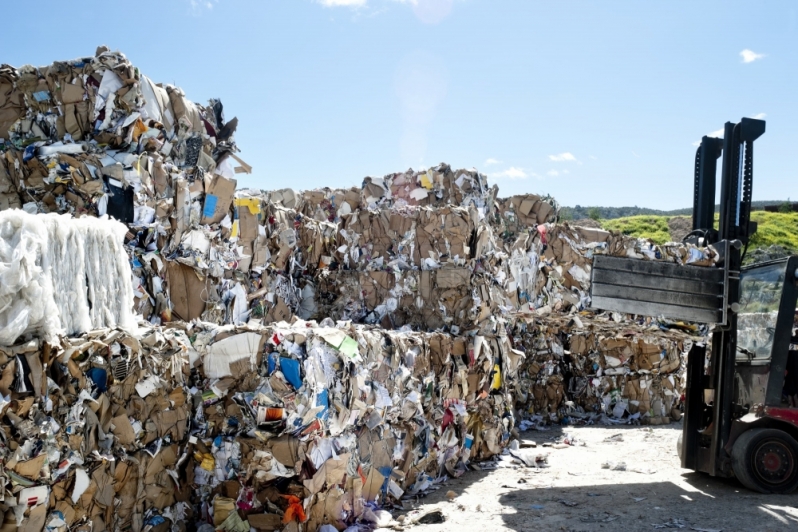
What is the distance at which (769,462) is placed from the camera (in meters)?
5.06

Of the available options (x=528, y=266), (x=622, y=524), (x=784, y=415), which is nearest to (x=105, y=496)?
(x=622, y=524)

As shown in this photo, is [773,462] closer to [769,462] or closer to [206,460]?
[769,462]

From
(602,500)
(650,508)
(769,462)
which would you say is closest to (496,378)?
(602,500)

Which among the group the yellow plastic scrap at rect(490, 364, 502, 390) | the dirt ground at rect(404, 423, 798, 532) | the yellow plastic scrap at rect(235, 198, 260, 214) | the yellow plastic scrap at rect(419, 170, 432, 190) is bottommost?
the dirt ground at rect(404, 423, 798, 532)

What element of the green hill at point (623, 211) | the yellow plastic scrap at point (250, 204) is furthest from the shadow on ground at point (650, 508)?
the green hill at point (623, 211)

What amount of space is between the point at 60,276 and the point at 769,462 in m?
5.25

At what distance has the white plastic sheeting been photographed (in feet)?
9.36

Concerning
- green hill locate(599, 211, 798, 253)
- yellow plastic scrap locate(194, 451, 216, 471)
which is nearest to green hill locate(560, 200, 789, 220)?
green hill locate(599, 211, 798, 253)

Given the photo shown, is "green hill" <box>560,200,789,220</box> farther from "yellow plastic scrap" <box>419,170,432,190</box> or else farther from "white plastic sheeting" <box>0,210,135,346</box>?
"white plastic sheeting" <box>0,210,135,346</box>

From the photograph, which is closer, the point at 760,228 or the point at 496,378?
the point at 496,378

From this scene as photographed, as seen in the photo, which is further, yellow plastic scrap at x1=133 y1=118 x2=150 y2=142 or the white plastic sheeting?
yellow plastic scrap at x1=133 y1=118 x2=150 y2=142

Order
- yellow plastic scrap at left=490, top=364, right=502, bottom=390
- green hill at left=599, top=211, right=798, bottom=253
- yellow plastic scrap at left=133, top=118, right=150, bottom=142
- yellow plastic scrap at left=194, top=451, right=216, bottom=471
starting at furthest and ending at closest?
green hill at left=599, top=211, right=798, bottom=253 → yellow plastic scrap at left=490, top=364, right=502, bottom=390 → yellow plastic scrap at left=133, top=118, right=150, bottom=142 → yellow plastic scrap at left=194, top=451, right=216, bottom=471

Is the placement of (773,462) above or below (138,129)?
below

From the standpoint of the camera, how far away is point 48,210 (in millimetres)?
3914
